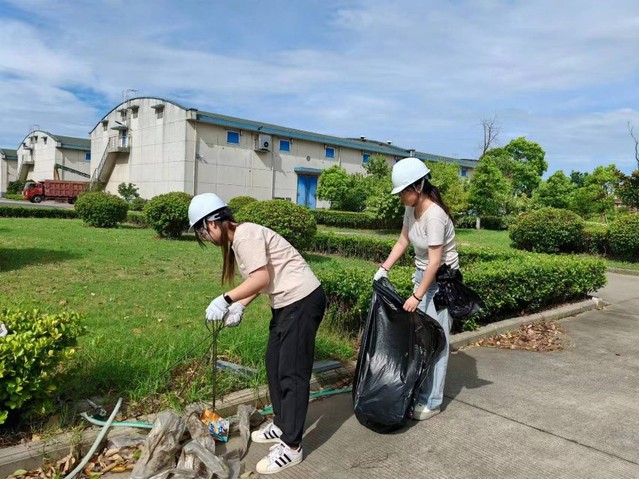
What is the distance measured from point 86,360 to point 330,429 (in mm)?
1920

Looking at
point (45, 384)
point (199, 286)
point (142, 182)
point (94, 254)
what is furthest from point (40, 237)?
point (142, 182)

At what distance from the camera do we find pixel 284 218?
10.1 m

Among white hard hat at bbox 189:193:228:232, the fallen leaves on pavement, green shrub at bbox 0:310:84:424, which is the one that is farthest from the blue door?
white hard hat at bbox 189:193:228:232

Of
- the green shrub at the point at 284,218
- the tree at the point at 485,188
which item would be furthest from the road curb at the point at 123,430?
the tree at the point at 485,188

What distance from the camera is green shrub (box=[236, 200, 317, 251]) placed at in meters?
10.0

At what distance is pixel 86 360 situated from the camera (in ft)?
12.5

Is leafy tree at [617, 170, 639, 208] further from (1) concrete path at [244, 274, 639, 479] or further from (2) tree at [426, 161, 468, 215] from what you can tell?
(1) concrete path at [244, 274, 639, 479]

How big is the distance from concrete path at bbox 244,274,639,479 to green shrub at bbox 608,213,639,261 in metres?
9.17

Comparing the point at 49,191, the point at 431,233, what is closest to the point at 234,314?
the point at 431,233

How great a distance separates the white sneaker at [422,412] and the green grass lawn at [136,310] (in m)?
1.07

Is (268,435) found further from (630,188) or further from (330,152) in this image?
(330,152)

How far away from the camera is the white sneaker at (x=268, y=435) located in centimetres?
309

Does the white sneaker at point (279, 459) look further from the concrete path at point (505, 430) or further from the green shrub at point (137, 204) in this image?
the green shrub at point (137, 204)

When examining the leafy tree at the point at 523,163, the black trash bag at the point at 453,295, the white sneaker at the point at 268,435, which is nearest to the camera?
the white sneaker at the point at 268,435
